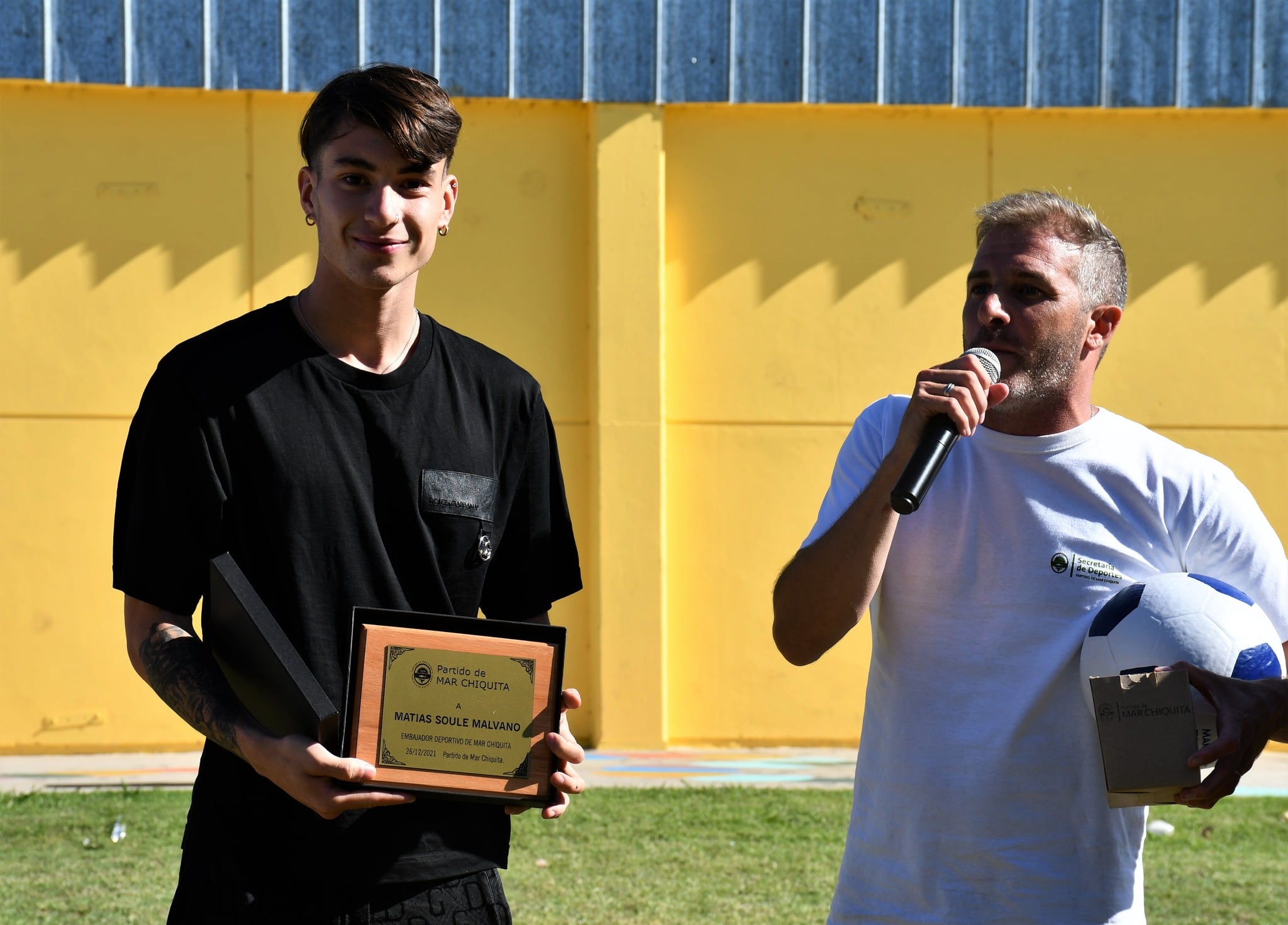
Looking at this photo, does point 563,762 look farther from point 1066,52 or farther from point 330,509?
point 1066,52

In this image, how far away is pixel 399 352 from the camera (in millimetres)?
2680

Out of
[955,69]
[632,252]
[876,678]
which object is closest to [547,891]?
[876,678]

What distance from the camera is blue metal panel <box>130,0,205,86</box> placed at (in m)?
8.82

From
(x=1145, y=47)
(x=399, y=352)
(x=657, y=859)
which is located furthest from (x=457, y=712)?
(x=1145, y=47)

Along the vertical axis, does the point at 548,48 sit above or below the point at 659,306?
above

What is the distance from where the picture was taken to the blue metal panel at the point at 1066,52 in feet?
30.1

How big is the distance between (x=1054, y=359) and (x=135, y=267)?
24.4ft

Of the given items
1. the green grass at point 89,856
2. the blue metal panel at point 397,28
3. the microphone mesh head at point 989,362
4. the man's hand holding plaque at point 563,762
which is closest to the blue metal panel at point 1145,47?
the blue metal panel at point 397,28

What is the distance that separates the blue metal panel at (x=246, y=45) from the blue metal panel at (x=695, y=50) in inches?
97.2

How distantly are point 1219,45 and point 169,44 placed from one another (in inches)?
267

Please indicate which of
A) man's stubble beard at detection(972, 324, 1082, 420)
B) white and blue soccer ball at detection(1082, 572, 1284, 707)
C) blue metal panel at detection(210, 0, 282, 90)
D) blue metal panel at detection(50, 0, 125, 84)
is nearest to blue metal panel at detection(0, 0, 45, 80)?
blue metal panel at detection(50, 0, 125, 84)

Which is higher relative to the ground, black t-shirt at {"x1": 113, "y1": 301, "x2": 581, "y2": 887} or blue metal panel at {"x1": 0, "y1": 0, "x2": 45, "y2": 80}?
blue metal panel at {"x1": 0, "y1": 0, "x2": 45, "y2": 80}

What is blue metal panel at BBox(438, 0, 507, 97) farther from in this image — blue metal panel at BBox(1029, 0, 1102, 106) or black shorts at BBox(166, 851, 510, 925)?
black shorts at BBox(166, 851, 510, 925)

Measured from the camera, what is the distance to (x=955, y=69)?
361 inches
